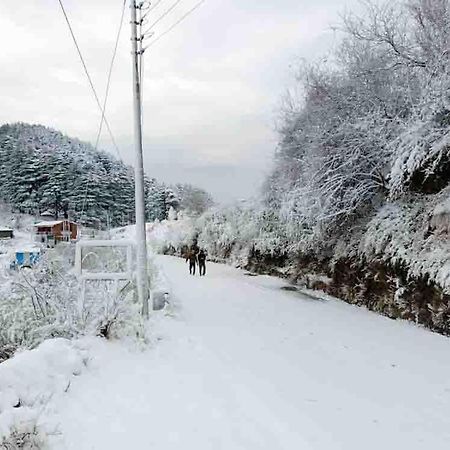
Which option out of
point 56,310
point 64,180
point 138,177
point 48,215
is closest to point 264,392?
point 56,310

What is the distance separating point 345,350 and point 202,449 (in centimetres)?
527

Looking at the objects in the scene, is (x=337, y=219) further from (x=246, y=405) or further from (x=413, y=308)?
(x=246, y=405)

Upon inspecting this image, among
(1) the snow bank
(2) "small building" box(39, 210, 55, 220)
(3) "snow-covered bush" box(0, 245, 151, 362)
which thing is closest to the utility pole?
(3) "snow-covered bush" box(0, 245, 151, 362)

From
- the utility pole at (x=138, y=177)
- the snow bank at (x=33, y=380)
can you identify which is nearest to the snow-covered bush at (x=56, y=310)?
the snow bank at (x=33, y=380)

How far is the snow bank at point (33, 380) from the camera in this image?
3.88m

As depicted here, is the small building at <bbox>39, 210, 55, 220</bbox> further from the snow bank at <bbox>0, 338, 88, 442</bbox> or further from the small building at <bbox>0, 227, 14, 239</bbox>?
the snow bank at <bbox>0, 338, 88, 442</bbox>

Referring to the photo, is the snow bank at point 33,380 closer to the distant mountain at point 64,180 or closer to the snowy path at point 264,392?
the snowy path at point 264,392

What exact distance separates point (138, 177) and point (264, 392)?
262 inches

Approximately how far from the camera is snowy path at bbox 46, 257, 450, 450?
445 cm

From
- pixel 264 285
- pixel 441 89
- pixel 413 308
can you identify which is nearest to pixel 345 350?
pixel 413 308

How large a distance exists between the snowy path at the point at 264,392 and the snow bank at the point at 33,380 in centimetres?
19

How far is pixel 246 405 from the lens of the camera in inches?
209

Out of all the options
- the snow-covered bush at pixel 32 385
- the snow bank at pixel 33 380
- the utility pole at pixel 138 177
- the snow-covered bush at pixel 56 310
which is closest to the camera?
the snow-covered bush at pixel 32 385

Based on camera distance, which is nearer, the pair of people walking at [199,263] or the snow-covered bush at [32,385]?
the snow-covered bush at [32,385]
